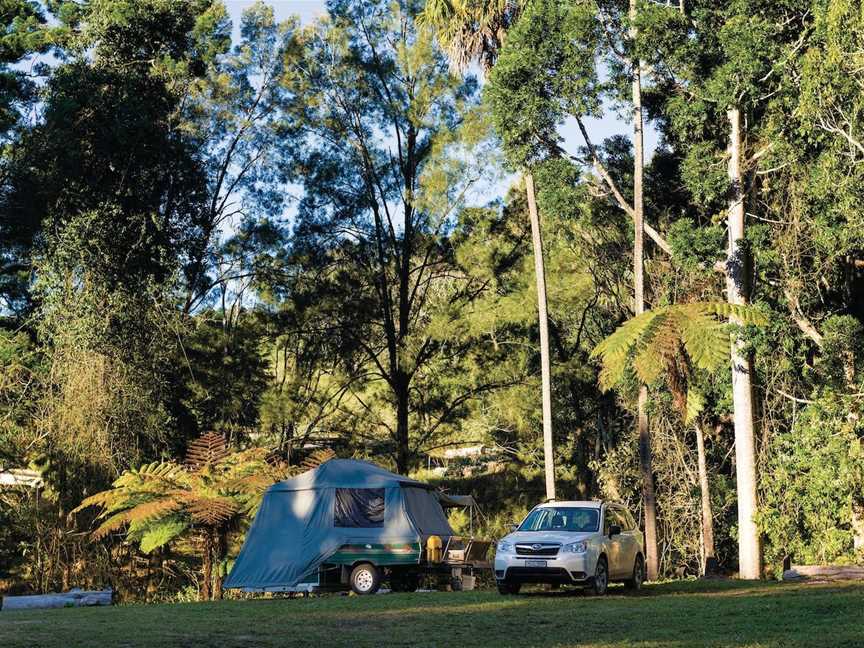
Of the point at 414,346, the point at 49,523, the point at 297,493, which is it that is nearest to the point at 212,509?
the point at 297,493

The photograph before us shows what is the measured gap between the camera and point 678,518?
31.4m

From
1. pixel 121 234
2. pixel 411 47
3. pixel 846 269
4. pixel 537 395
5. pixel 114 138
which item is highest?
pixel 411 47

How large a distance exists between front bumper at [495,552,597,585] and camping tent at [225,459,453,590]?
4507mm

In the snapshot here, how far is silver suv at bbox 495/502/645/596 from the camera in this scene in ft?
53.4

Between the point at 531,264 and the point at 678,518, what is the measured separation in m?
8.32

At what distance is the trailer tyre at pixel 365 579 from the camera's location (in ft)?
67.3

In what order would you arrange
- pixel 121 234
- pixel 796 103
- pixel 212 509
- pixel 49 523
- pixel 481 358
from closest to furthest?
1. pixel 796 103
2. pixel 212 509
3. pixel 49 523
4. pixel 121 234
5. pixel 481 358

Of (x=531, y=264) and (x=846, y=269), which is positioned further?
(x=531, y=264)

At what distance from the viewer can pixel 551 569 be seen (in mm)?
16234

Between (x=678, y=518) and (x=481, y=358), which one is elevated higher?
(x=481, y=358)

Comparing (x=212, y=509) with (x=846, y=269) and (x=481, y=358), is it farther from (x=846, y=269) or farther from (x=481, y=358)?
(x=846, y=269)

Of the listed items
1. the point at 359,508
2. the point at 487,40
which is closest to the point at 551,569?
the point at 359,508

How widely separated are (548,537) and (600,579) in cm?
102

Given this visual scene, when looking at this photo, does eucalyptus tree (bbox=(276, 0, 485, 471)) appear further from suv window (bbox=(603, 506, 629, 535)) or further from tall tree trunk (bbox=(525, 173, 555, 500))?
suv window (bbox=(603, 506, 629, 535))
